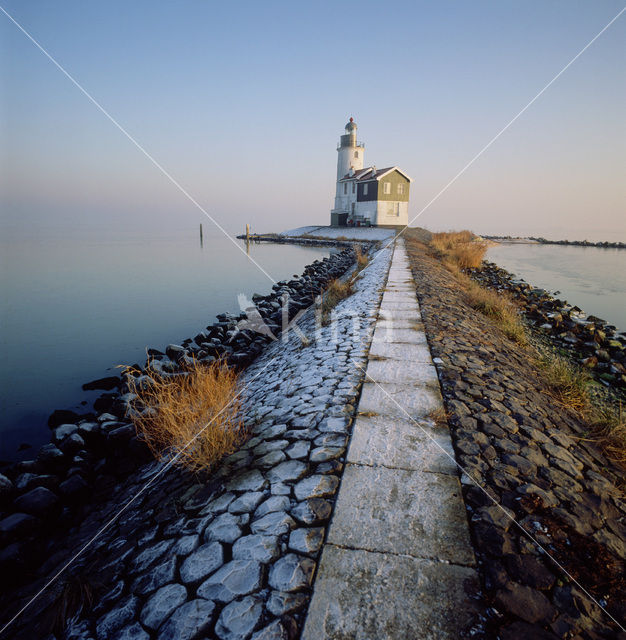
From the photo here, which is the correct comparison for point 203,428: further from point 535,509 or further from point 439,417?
point 535,509

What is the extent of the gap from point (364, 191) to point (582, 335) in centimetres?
3244

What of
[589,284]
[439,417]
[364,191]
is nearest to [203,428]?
[439,417]

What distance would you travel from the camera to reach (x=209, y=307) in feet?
47.9

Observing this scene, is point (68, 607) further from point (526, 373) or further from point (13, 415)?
point (13, 415)

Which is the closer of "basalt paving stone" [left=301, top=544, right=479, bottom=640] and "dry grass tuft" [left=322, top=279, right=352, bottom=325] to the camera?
"basalt paving stone" [left=301, top=544, right=479, bottom=640]

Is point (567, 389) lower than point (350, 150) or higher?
lower

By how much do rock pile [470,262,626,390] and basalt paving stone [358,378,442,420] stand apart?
457 cm

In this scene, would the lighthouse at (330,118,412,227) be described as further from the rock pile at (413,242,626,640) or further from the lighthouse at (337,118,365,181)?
the rock pile at (413,242,626,640)

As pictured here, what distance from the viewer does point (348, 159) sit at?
40406 millimetres

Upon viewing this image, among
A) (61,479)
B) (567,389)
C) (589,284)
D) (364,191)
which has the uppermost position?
(364,191)

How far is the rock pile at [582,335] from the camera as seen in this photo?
6324 mm

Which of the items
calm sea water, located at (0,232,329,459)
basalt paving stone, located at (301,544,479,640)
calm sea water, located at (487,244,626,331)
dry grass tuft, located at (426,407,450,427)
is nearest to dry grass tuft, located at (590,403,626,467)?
dry grass tuft, located at (426,407,450,427)

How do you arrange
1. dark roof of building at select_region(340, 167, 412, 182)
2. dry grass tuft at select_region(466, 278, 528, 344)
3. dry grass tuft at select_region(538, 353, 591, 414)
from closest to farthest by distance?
dry grass tuft at select_region(538, 353, 591, 414), dry grass tuft at select_region(466, 278, 528, 344), dark roof of building at select_region(340, 167, 412, 182)

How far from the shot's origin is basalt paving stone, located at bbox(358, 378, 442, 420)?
313cm
